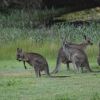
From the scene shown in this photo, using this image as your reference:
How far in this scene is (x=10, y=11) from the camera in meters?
24.6

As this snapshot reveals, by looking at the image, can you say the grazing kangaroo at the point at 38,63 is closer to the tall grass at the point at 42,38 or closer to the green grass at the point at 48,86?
the green grass at the point at 48,86

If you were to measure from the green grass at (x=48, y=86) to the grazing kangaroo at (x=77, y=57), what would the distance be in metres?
0.29

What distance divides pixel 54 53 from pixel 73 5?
9.57 metres

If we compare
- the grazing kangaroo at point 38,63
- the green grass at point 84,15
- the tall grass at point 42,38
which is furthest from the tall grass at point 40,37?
the grazing kangaroo at point 38,63

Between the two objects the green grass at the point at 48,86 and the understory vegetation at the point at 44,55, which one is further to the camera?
the understory vegetation at the point at 44,55

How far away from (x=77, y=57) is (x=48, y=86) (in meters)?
2.71

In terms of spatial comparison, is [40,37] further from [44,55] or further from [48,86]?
[48,86]

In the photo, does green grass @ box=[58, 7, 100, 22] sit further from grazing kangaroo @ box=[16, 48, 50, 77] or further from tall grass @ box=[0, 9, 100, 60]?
grazing kangaroo @ box=[16, 48, 50, 77]

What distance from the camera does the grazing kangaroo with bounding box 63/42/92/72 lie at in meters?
13.5

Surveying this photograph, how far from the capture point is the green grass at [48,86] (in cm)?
968

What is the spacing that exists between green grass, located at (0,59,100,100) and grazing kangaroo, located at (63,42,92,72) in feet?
0.94

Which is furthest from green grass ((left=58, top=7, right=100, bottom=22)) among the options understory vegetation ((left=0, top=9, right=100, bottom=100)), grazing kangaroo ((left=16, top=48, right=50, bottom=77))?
grazing kangaroo ((left=16, top=48, right=50, bottom=77))

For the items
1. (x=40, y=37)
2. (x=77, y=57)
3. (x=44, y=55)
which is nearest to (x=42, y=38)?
(x=40, y=37)

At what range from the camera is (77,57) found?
1355cm
